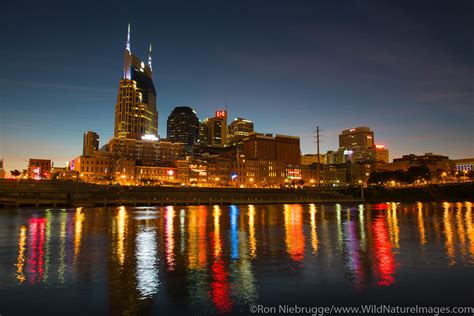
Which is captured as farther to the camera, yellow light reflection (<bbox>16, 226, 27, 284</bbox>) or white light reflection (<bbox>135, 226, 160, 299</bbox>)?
yellow light reflection (<bbox>16, 226, 27, 284</bbox>)

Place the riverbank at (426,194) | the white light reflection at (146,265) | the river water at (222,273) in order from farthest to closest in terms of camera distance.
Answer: the riverbank at (426,194)
the white light reflection at (146,265)
the river water at (222,273)

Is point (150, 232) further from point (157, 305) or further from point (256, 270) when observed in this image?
point (157, 305)

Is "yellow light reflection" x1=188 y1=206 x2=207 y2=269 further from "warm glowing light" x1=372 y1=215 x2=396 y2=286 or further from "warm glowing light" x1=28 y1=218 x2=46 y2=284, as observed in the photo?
"warm glowing light" x1=372 y1=215 x2=396 y2=286

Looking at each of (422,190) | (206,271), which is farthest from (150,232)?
(422,190)

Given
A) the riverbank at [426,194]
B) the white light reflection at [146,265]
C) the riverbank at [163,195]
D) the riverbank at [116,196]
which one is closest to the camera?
the white light reflection at [146,265]

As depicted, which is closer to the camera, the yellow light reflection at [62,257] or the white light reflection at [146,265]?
the white light reflection at [146,265]

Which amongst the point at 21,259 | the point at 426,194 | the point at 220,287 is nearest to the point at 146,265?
the point at 220,287

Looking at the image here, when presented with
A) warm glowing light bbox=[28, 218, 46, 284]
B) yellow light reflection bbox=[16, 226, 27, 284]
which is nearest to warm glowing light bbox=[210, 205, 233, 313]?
warm glowing light bbox=[28, 218, 46, 284]

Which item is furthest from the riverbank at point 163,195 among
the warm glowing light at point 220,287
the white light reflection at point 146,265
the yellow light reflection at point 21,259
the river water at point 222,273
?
the warm glowing light at point 220,287

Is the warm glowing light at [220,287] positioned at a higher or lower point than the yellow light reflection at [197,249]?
higher

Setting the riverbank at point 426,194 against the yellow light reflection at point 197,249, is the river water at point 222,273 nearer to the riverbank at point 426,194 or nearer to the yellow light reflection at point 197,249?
the yellow light reflection at point 197,249

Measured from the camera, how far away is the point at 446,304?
14906 mm

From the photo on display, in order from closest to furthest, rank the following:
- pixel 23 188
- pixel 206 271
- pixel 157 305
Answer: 1. pixel 157 305
2. pixel 206 271
3. pixel 23 188

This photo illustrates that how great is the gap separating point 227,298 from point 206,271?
5111 millimetres
